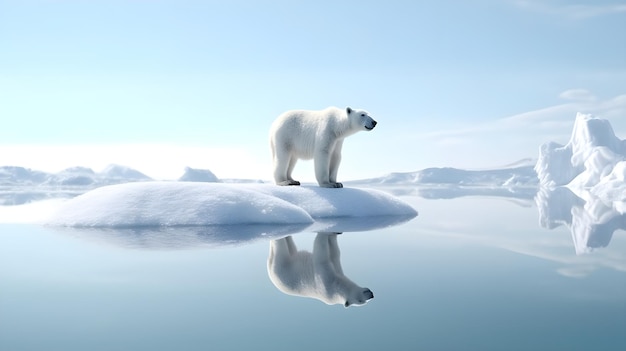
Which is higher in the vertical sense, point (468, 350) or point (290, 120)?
point (290, 120)

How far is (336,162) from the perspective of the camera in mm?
8930

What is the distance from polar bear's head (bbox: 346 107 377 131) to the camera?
26.6ft

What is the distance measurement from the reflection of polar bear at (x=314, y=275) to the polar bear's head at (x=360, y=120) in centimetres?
372

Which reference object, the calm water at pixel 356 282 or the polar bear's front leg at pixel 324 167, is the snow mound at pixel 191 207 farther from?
the calm water at pixel 356 282

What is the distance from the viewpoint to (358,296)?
279 cm

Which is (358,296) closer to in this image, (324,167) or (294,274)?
(294,274)

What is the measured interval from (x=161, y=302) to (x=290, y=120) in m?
6.56

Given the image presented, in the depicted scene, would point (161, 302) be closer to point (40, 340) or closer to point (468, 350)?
point (40, 340)

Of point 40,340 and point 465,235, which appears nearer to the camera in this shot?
point 40,340

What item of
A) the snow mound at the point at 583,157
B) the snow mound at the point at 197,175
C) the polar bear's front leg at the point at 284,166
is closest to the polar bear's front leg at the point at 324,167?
the polar bear's front leg at the point at 284,166

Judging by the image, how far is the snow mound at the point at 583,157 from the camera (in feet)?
Answer: 154

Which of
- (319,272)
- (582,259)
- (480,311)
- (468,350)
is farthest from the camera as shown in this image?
(582,259)

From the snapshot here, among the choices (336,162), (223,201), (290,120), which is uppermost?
(290,120)

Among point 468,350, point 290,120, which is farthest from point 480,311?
point 290,120
